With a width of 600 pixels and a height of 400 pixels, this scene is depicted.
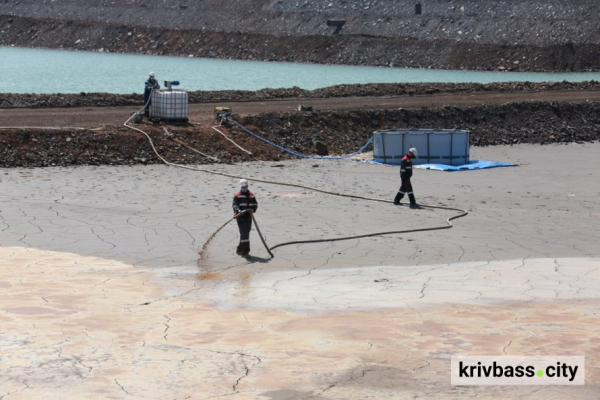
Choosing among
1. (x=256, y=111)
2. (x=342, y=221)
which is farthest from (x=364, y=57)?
(x=342, y=221)

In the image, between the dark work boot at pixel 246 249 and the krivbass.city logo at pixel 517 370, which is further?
the dark work boot at pixel 246 249

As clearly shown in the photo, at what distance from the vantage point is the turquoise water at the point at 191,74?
199 feet

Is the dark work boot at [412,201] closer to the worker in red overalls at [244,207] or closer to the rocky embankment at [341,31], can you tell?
the worker in red overalls at [244,207]

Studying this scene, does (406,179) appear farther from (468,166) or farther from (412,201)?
(468,166)

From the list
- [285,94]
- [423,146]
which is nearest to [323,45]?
[285,94]

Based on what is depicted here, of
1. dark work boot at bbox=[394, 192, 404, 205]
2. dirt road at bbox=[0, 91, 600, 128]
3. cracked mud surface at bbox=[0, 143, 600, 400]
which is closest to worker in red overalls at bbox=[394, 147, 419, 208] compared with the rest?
dark work boot at bbox=[394, 192, 404, 205]

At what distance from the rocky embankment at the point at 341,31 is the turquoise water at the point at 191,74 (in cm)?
329

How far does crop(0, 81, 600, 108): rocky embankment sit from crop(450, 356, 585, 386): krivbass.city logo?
87.9ft

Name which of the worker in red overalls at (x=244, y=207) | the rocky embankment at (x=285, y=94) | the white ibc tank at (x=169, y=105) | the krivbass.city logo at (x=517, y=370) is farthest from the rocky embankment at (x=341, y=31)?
the krivbass.city logo at (x=517, y=370)

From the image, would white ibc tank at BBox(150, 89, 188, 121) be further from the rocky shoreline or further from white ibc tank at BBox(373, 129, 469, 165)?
the rocky shoreline

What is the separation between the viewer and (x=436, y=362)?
1180 cm

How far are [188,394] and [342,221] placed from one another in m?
11.3

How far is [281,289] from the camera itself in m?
15.7

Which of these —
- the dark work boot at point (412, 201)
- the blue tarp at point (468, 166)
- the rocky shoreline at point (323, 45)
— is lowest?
the dark work boot at point (412, 201)
